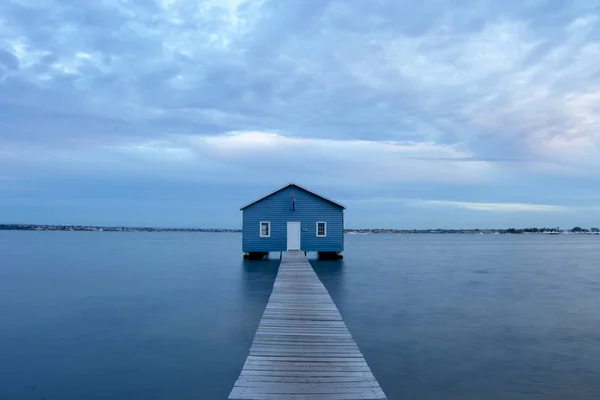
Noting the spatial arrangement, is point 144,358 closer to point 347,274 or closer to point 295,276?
point 295,276

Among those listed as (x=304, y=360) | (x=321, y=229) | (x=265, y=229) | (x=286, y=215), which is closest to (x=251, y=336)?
(x=304, y=360)

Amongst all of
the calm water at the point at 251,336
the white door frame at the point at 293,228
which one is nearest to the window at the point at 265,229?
the white door frame at the point at 293,228

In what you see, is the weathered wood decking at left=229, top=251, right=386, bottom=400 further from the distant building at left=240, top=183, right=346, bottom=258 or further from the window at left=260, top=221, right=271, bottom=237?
the window at left=260, top=221, right=271, bottom=237

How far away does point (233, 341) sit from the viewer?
13.4m

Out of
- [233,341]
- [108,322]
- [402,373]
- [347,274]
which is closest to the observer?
[402,373]

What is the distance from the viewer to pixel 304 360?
853 centimetres

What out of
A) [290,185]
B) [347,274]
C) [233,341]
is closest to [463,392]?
[233,341]

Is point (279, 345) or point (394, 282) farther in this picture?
point (394, 282)

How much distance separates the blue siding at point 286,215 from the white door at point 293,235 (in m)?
0.22

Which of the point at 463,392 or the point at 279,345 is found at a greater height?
the point at 279,345

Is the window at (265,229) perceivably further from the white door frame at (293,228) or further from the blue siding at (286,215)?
the white door frame at (293,228)

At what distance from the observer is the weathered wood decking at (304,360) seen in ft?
23.4

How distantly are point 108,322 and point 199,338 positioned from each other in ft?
14.3

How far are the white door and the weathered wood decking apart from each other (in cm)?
1762
